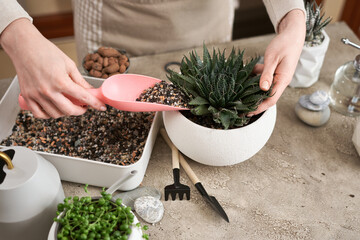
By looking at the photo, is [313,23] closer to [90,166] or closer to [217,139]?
[217,139]

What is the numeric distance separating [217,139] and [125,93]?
0.29 m

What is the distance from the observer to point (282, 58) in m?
1.10

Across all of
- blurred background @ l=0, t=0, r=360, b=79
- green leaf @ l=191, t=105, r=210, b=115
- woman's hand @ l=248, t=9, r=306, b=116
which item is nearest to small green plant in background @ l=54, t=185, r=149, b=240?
green leaf @ l=191, t=105, r=210, b=115

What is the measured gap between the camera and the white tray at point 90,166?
1.01 m

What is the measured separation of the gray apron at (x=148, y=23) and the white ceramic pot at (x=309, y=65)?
40cm

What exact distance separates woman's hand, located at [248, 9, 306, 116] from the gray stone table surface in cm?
22

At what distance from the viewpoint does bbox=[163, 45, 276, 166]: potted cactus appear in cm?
100

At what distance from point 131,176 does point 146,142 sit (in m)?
0.11

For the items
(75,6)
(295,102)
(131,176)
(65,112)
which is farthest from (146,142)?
(75,6)

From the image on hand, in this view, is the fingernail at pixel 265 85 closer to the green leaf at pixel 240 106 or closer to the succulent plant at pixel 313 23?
the green leaf at pixel 240 106

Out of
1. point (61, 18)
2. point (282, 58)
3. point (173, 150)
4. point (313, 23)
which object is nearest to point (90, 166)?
point (173, 150)

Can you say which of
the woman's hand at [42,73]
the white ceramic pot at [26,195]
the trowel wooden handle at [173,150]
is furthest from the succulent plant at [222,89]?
the white ceramic pot at [26,195]

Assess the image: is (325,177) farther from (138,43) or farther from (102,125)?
(138,43)

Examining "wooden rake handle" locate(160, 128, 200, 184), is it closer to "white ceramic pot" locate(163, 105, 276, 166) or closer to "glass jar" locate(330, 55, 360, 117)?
"white ceramic pot" locate(163, 105, 276, 166)
